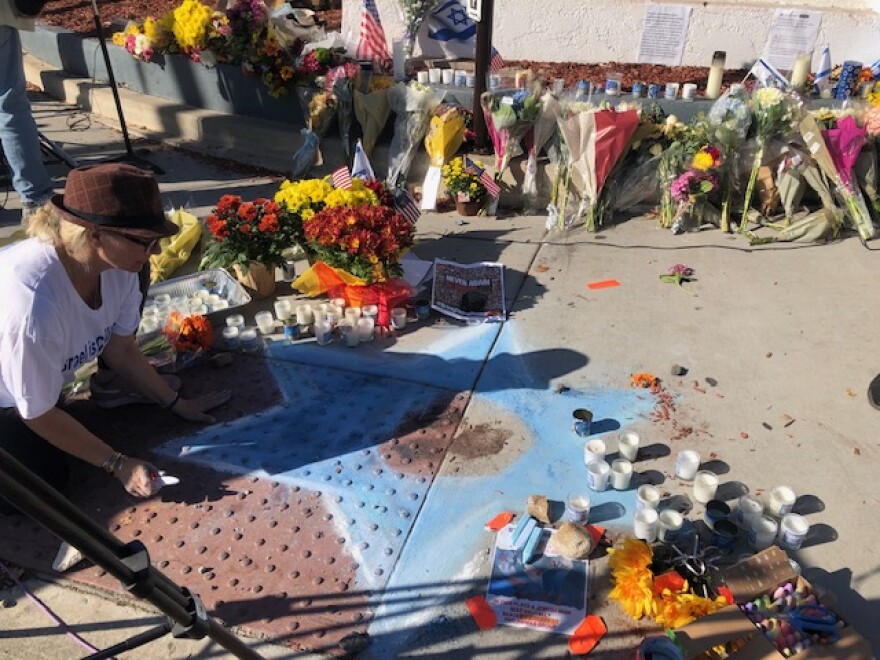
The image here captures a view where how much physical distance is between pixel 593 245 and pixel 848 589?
126 inches

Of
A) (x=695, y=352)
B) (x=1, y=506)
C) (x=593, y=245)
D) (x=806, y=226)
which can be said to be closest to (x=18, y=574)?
(x=1, y=506)

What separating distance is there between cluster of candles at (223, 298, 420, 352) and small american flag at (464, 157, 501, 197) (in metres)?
1.77

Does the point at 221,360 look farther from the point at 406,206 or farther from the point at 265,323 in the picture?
the point at 406,206

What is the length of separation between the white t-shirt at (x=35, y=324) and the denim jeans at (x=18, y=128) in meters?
3.08

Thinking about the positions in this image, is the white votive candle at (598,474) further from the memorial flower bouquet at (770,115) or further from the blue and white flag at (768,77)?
the blue and white flag at (768,77)

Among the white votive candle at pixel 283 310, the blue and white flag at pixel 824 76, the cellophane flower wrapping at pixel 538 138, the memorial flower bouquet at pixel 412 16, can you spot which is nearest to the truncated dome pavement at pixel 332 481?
the white votive candle at pixel 283 310

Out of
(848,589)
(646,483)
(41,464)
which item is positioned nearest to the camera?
(848,589)

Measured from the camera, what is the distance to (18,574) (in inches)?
107

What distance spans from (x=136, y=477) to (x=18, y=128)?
140 inches

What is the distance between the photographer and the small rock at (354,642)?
2.46m

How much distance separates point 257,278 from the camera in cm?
450

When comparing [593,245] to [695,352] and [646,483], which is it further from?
[646,483]

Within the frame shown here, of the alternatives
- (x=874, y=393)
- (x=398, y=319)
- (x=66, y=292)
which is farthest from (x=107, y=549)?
(x=874, y=393)

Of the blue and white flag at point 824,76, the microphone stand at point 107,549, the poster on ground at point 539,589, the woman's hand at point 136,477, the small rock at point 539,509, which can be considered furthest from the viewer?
the blue and white flag at point 824,76
